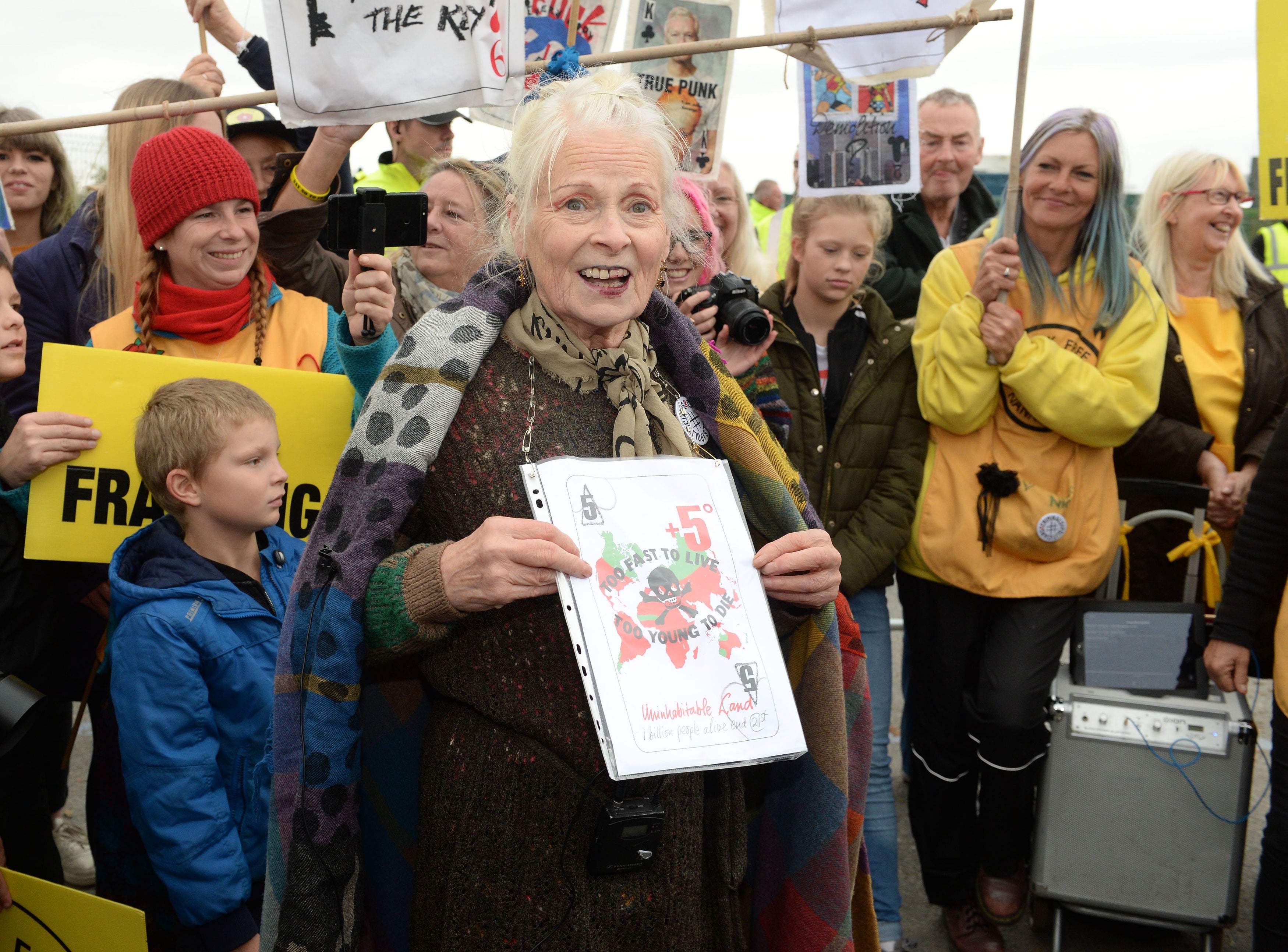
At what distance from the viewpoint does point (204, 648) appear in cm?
228

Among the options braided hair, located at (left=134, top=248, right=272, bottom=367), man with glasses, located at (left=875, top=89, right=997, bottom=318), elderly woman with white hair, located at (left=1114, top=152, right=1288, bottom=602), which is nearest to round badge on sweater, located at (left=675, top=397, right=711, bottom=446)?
braided hair, located at (left=134, top=248, right=272, bottom=367)

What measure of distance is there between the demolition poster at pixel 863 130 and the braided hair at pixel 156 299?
1.90 metres

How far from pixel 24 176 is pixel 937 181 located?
3.83 meters

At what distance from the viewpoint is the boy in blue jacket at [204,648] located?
222cm

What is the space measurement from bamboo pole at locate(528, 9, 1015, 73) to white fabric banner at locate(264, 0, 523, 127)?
5.3 inches

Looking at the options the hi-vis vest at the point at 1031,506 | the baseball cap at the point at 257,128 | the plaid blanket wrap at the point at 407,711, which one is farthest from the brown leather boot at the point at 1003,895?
the baseball cap at the point at 257,128

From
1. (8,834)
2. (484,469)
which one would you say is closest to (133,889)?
(8,834)

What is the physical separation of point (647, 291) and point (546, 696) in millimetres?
684

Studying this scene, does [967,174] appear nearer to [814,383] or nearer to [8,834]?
[814,383]

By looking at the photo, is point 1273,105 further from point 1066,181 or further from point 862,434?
point 862,434

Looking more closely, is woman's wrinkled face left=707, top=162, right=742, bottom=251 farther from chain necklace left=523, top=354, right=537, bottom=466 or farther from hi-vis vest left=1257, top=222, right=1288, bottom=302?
hi-vis vest left=1257, top=222, right=1288, bottom=302

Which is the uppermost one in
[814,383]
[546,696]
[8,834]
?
[814,383]

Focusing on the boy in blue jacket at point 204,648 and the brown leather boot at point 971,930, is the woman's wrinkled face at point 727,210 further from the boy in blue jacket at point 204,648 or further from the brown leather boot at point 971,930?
the brown leather boot at point 971,930

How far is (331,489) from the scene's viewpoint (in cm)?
182
